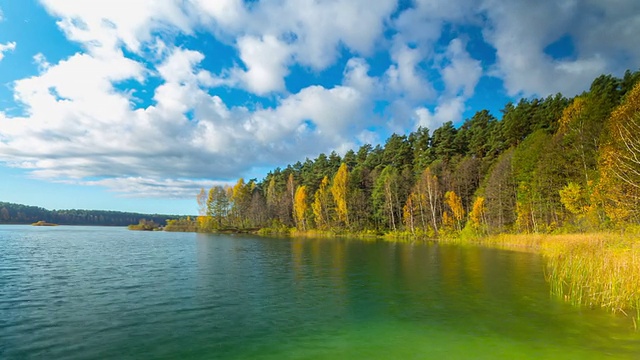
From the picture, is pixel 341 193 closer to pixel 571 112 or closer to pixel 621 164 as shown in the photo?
pixel 571 112

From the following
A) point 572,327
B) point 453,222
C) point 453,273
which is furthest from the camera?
point 453,222

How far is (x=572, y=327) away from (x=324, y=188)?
74.6 m

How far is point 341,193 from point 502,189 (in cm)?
3448

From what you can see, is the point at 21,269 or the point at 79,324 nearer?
the point at 79,324

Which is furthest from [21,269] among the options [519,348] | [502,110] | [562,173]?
[502,110]

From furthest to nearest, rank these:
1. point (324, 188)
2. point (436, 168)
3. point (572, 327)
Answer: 1. point (324, 188)
2. point (436, 168)
3. point (572, 327)

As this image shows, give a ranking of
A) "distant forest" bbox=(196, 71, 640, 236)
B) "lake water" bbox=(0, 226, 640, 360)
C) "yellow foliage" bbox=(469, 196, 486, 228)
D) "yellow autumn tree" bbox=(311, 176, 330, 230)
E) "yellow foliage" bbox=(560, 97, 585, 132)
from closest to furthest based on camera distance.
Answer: "lake water" bbox=(0, 226, 640, 360)
"distant forest" bbox=(196, 71, 640, 236)
"yellow foliage" bbox=(560, 97, 585, 132)
"yellow foliage" bbox=(469, 196, 486, 228)
"yellow autumn tree" bbox=(311, 176, 330, 230)

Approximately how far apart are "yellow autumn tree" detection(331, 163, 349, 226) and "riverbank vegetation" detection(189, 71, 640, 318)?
0.23 meters

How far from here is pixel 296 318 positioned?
11656 mm

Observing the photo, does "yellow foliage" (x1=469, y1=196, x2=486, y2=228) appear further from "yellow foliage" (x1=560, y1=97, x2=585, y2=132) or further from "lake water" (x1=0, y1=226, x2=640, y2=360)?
"lake water" (x1=0, y1=226, x2=640, y2=360)

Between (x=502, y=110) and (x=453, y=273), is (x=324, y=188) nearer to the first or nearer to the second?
(x=502, y=110)

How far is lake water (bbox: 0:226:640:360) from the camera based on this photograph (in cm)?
866

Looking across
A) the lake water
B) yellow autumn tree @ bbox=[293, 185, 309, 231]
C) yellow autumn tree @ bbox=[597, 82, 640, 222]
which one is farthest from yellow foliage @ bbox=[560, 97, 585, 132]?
yellow autumn tree @ bbox=[293, 185, 309, 231]

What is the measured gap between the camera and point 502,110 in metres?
75.2
